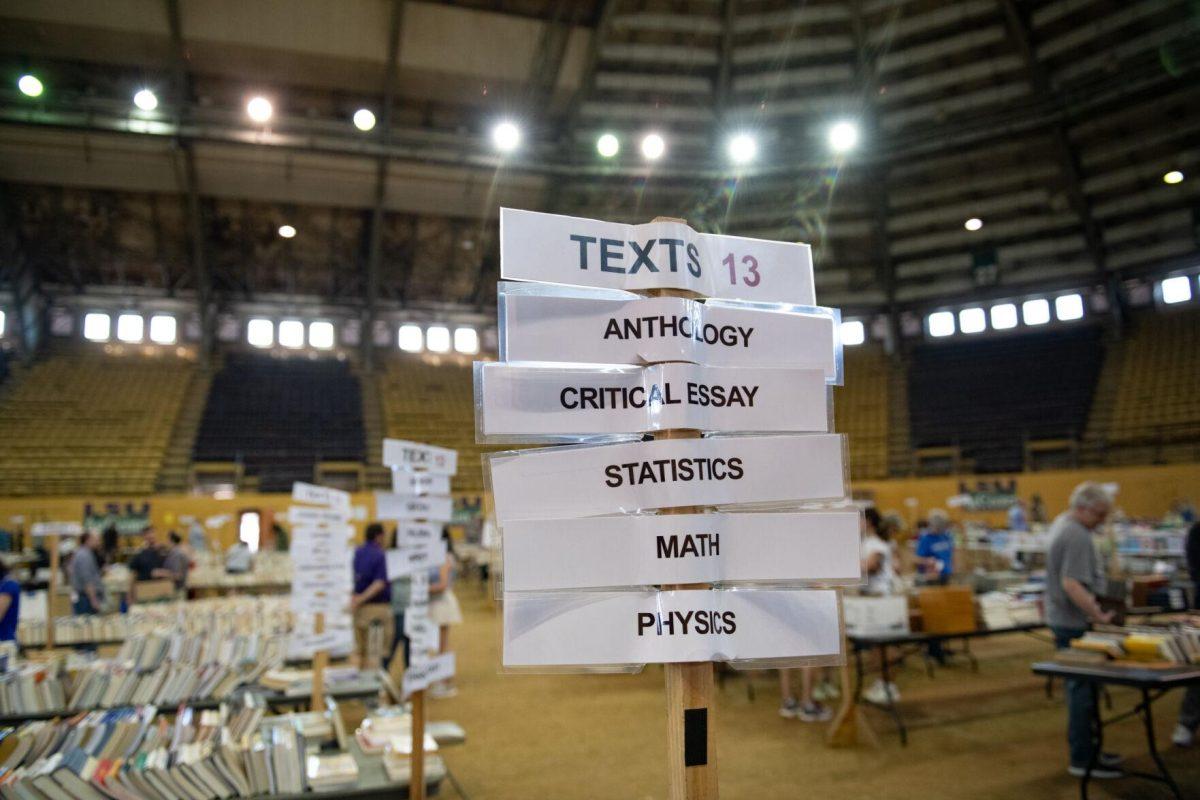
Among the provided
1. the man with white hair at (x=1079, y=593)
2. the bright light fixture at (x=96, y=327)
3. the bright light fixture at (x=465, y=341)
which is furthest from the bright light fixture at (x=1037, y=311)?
the bright light fixture at (x=96, y=327)

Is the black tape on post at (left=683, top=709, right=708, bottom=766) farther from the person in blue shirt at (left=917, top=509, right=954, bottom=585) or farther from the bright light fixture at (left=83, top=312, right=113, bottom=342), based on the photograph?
the bright light fixture at (left=83, top=312, right=113, bottom=342)

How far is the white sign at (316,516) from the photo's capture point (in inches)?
203

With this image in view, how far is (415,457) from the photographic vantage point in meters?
4.16

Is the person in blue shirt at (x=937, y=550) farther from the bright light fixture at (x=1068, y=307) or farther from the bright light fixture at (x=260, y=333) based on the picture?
the bright light fixture at (x=260, y=333)

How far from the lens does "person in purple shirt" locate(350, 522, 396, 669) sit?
6.89m

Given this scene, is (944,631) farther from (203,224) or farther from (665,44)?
(203,224)

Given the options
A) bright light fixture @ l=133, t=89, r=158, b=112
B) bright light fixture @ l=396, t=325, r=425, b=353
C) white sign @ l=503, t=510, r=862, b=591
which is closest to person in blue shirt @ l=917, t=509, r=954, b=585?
white sign @ l=503, t=510, r=862, b=591

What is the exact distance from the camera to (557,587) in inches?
68.1

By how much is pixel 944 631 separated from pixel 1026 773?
1354 mm

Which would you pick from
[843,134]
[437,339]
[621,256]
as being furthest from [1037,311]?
[621,256]

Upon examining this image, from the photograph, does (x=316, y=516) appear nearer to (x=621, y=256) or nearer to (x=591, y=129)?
(x=621, y=256)

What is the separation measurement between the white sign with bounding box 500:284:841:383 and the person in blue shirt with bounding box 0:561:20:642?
17.2ft

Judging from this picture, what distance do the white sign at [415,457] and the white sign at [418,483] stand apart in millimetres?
36

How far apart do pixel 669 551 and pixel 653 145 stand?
16093mm
